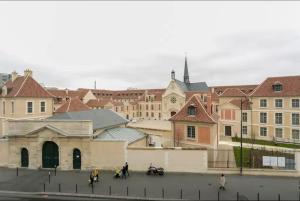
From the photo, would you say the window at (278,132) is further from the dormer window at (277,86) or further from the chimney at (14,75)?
the chimney at (14,75)

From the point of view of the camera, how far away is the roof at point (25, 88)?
3689cm

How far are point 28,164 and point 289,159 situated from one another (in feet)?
87.1

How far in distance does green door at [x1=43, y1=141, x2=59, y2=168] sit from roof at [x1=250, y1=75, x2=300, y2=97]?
35783 millimetres

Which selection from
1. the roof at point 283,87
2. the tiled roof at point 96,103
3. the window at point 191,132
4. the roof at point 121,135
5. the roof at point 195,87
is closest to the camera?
the roof at point 121,135

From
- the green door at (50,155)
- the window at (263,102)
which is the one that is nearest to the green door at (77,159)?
the green door at (50,155)

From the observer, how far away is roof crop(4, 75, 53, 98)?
121 feet

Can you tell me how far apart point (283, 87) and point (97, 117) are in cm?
3229

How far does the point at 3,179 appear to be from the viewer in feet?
73.2

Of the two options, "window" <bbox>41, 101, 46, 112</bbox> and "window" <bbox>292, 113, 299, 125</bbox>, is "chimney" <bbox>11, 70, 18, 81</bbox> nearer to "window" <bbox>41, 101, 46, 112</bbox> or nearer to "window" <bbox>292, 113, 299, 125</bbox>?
"window" <bbox>41, 101, 46, 112</bbox>

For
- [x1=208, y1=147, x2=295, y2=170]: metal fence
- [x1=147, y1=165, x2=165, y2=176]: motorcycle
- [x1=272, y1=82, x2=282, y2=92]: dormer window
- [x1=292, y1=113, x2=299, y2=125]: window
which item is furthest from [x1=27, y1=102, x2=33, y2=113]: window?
[x1=292, y1=113, x2=299, y2=125]: window

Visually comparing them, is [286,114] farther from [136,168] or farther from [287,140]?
[136,168]

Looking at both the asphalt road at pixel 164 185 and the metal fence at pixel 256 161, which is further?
the metal fence at pixel 256 161

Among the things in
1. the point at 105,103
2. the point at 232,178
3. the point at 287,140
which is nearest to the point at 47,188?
the point at 232,178

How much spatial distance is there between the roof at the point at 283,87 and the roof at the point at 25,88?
124 ft
